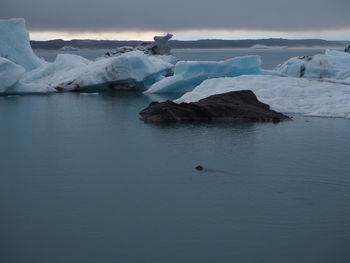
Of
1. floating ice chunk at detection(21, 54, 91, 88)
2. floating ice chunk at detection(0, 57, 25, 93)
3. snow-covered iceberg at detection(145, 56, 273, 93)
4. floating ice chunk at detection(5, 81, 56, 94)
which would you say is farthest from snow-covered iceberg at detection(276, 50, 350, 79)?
floating ice chunk at detection(0, 57, 25, 93)

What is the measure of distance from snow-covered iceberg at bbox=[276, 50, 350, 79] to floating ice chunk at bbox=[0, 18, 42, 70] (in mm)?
10202

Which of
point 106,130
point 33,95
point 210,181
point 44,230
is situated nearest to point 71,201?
point 44,230

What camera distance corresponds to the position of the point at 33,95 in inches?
703

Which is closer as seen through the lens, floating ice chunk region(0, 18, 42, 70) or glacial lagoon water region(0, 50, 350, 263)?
glacial lagoon water region(0, 50, 350, 263)

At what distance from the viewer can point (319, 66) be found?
20.6m

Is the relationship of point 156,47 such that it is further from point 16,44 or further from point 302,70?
point 302,70

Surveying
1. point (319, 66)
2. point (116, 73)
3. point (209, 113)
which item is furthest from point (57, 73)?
point (209, 113)

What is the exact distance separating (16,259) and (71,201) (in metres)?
1.42

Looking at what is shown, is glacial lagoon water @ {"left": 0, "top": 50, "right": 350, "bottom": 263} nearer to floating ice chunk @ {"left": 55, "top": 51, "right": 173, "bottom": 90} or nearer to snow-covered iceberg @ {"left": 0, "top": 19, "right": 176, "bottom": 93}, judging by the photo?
snow-covered iceberg @ {"left": 0, "top": 19, "right": 176, "bottom": 93}

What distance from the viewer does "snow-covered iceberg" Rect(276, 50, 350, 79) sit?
2045 cm

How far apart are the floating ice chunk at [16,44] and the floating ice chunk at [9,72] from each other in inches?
142

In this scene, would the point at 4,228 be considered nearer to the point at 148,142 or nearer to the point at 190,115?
the point at 148,142

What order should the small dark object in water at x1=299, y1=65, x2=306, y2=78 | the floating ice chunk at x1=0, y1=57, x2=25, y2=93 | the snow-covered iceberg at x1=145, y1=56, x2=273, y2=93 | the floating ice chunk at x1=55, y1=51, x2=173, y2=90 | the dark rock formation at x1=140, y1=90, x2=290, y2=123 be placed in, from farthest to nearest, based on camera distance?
1. the small dark object in water at x1=299, y1=65, x2=306, y2=78
2. the floating ice chunk at x1=55, y1=51, x2=173, y2=90
3. the snow-covered iceberg at x1=145, y1=56, x2=273, y2=93
4. the floating ice chunk at x1=0, y1=57, x2=25, y2=93
5. the dark rock formation at x1=140, y1=90, x2=290, y2=123

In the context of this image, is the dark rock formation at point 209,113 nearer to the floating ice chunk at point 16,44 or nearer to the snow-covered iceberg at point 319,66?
the snow-covered iceberg at point 319,66
